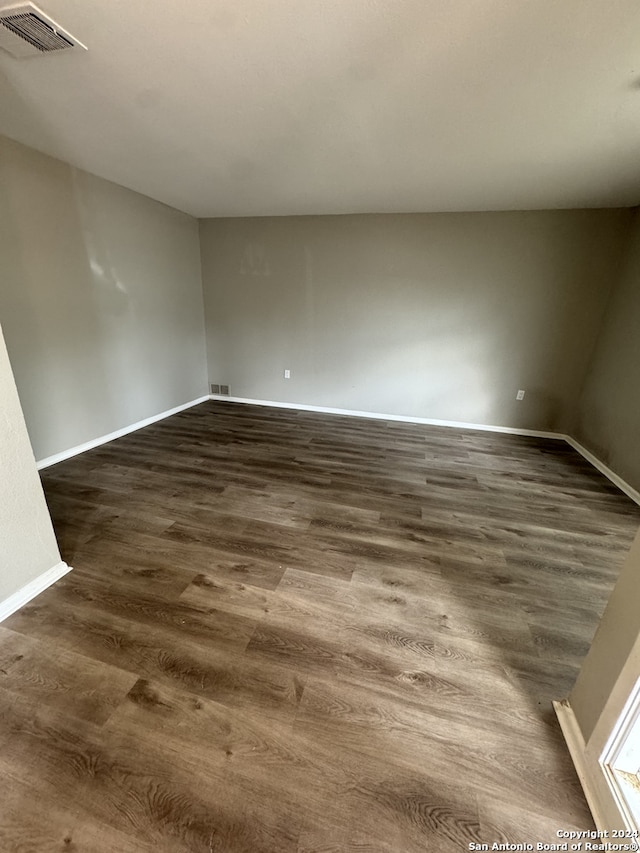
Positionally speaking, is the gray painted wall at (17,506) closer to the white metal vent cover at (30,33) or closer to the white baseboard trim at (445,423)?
the white metal vent cover at (30,33)

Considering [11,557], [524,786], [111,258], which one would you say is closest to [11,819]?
[11,557]

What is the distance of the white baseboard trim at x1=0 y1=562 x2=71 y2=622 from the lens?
148 cm

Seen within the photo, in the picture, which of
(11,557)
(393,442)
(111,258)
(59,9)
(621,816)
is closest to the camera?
(621,816)

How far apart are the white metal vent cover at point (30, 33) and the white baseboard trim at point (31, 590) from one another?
230 centimetres

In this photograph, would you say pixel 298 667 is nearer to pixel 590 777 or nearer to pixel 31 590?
pixel 590 777

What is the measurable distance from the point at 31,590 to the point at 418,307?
13.4ft

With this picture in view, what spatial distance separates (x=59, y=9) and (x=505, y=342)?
4066 millimetres

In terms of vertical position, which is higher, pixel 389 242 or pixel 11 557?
pixel 389 242

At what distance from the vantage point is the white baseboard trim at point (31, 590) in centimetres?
148

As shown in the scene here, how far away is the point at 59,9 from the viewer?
1.25 metres

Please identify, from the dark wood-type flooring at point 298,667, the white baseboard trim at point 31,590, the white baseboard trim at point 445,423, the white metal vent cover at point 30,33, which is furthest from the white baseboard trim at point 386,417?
the white metal vent cover at point 30,33

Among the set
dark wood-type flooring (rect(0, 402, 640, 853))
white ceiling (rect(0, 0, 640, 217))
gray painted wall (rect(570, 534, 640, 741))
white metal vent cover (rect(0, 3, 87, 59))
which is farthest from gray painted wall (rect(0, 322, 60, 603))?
gray painted wall (rect(570, 534, 640, 741))

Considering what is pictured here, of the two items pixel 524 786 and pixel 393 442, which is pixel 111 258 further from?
pixel 524 786

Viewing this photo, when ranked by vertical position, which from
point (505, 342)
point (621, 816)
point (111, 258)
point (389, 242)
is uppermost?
point (389, 242)
